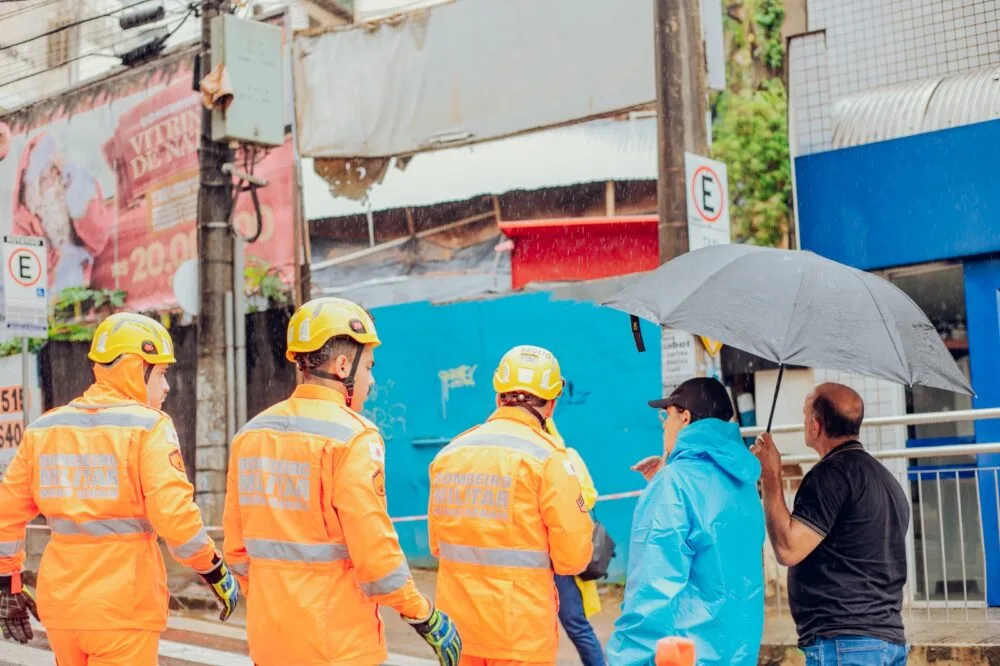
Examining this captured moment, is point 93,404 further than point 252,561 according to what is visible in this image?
Yes

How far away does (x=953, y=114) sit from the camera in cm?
899

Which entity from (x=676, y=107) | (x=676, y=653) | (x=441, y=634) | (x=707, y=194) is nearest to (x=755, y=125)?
(x=676, y=107)

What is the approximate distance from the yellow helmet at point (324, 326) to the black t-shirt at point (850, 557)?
1700 mm

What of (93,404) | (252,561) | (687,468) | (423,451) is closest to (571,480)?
(687,468)

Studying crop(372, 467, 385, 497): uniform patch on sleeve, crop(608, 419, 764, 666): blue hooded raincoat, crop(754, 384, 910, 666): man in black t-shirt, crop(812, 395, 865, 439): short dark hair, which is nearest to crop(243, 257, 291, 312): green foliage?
crop(372, 467, 385, 497): uniform patch on sleeve

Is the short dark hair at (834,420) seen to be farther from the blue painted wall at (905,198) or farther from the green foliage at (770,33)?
the green foliage at (770,33)

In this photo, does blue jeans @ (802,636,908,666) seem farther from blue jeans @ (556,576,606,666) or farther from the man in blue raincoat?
blue jeans @ (556,576,606,666)

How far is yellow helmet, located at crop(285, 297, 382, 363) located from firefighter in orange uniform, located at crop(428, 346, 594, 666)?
35.4 inches

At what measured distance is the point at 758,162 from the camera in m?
9.85

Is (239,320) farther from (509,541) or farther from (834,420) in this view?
(834,420)

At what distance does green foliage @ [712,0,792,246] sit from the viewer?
9.77 m

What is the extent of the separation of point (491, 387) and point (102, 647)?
755cm

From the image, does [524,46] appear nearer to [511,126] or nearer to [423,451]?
[511,126]

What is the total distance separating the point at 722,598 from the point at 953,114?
21.0ft
